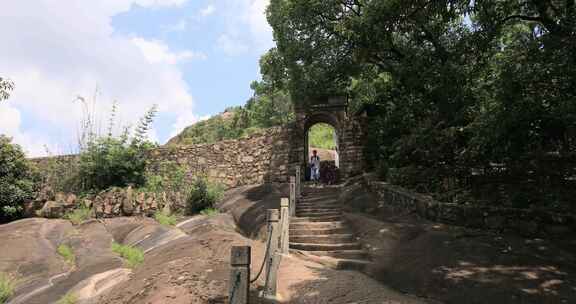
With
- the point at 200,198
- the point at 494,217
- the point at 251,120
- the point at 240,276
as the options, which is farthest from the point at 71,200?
the point at 251,120

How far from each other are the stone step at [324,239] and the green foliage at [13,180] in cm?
1045

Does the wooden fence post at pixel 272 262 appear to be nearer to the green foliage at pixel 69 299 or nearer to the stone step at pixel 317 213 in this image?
the green foliage at pixel 69 299

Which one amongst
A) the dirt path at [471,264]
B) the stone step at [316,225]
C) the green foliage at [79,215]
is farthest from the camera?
the green foliage at [79,215]

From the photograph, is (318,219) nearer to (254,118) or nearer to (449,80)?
(449,80)

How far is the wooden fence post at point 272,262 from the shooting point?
574 cm

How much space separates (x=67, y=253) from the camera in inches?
372

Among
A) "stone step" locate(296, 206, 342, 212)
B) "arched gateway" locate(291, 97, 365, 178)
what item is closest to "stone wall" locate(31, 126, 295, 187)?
"arched gateway" locate(291, 97, 365, 178)

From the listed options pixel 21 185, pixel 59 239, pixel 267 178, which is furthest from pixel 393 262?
pixel 21 185

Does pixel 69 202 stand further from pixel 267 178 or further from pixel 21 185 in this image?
pixel 267 178

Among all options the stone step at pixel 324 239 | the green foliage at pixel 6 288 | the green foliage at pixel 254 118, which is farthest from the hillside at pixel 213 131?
the green foliage at pixel 6 288

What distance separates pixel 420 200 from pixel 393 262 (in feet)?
7.90

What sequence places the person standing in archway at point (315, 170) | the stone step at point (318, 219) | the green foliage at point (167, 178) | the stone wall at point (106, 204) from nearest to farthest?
the stone step at point (318, 219) < the stone wall at point (106, 204) < the green foliage at point (167, 178) < the person standing in archway at point (315, 170)

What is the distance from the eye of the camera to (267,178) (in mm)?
18484

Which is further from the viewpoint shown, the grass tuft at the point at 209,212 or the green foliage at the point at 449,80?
the grass tuft at the point at 209,212
